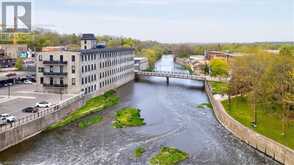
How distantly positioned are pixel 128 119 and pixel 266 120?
1809cm

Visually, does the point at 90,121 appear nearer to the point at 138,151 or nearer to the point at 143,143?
the point at 143,143

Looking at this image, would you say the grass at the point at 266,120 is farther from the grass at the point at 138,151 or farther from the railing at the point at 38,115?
the railing at the point at 38,115

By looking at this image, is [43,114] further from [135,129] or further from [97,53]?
[97,53]

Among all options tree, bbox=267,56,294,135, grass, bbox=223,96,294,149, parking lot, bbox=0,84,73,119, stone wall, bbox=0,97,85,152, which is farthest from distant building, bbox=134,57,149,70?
tree, bbox=267,56,294,135

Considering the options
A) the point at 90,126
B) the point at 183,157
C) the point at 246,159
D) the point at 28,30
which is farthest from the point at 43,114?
the point at 28,30

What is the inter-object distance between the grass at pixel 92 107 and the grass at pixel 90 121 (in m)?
1.52

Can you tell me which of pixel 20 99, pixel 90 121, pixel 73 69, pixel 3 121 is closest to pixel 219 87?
pixel 73 69

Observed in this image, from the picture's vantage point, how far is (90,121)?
163 ft

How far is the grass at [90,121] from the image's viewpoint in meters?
47.4

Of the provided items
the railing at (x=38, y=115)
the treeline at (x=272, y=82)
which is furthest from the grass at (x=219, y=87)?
the railing at (x=38, y=115)

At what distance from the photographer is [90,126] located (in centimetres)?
4750

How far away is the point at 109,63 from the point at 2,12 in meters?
42.2

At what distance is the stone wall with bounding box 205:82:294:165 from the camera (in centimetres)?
3261

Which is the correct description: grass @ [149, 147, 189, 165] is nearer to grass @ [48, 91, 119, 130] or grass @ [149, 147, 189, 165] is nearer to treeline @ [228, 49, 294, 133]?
treeline @ [228, 49, 294, 133]
